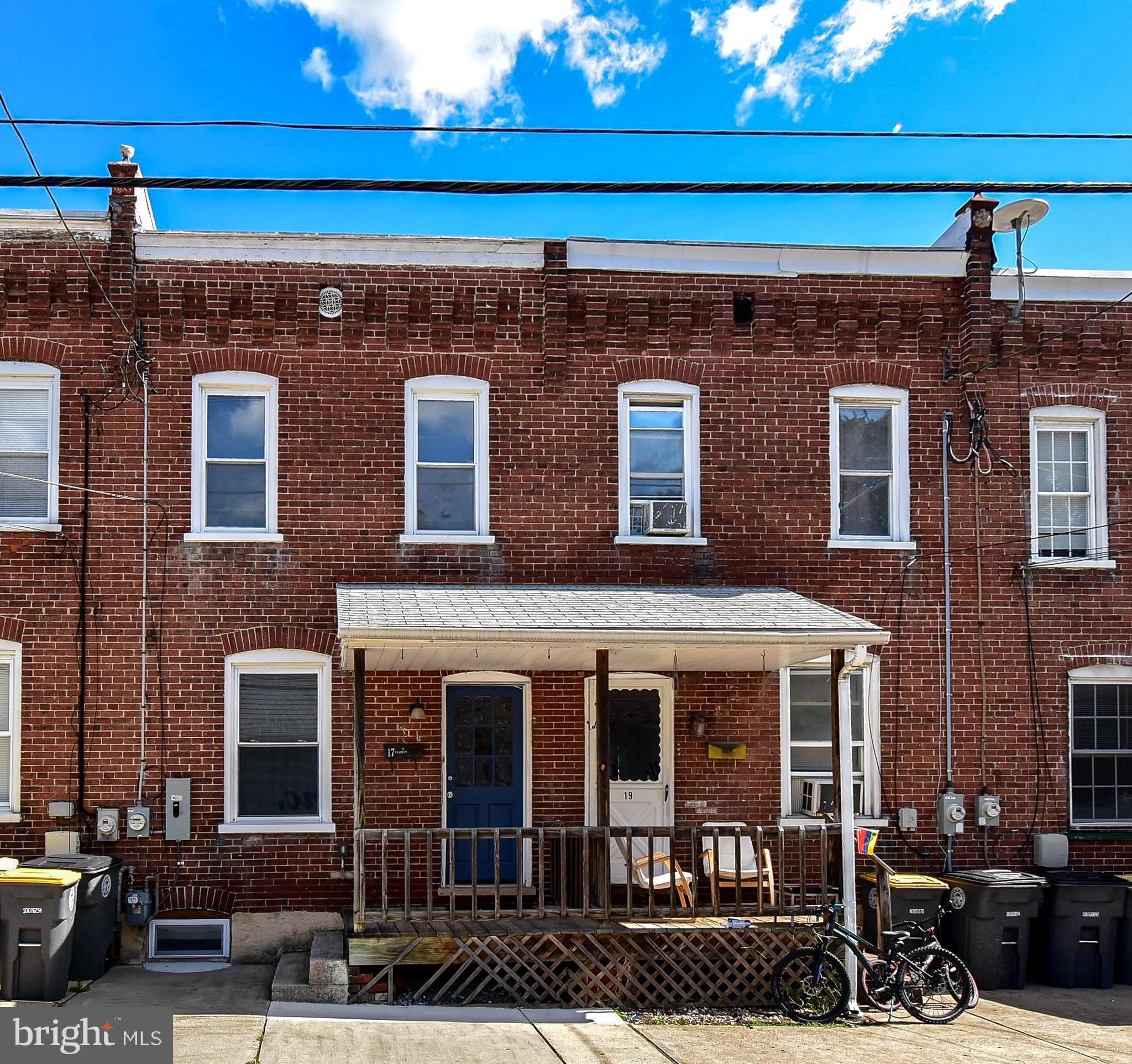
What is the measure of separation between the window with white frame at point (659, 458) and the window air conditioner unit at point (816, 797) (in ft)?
9.99

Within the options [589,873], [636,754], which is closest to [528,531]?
[636,754]

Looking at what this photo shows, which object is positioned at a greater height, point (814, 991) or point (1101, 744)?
point (1101, 744)

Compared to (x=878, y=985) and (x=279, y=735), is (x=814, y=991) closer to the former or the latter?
(x=878, y=985)

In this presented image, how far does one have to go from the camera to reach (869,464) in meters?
14.0

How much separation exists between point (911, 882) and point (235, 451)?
8.40 meters

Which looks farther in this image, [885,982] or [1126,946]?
[1126,946]

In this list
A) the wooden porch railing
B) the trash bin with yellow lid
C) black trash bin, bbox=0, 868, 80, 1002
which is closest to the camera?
black trash bin, bbox=0, 868, 80, 1002

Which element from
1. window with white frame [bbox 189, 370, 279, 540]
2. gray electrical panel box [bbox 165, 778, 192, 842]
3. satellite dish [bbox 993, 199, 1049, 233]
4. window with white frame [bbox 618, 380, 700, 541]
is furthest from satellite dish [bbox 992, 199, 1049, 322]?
gray electrical panel box [bbox 165, 778, 192, 842]

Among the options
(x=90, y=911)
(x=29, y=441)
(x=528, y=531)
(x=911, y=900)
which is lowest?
(x=911, y=900)

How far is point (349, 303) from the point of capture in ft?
43.3

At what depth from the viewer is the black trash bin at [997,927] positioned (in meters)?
11.9

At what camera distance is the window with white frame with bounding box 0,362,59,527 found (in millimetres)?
12758

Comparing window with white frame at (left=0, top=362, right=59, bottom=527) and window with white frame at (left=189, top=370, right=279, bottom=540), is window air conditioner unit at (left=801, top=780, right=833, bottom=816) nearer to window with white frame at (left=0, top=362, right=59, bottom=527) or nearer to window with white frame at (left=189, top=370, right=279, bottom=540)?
window with white frame at (left=189, top=370, right=279, bottom=540)

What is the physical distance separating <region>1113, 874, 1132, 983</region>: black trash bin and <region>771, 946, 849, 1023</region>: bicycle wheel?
140 inches
